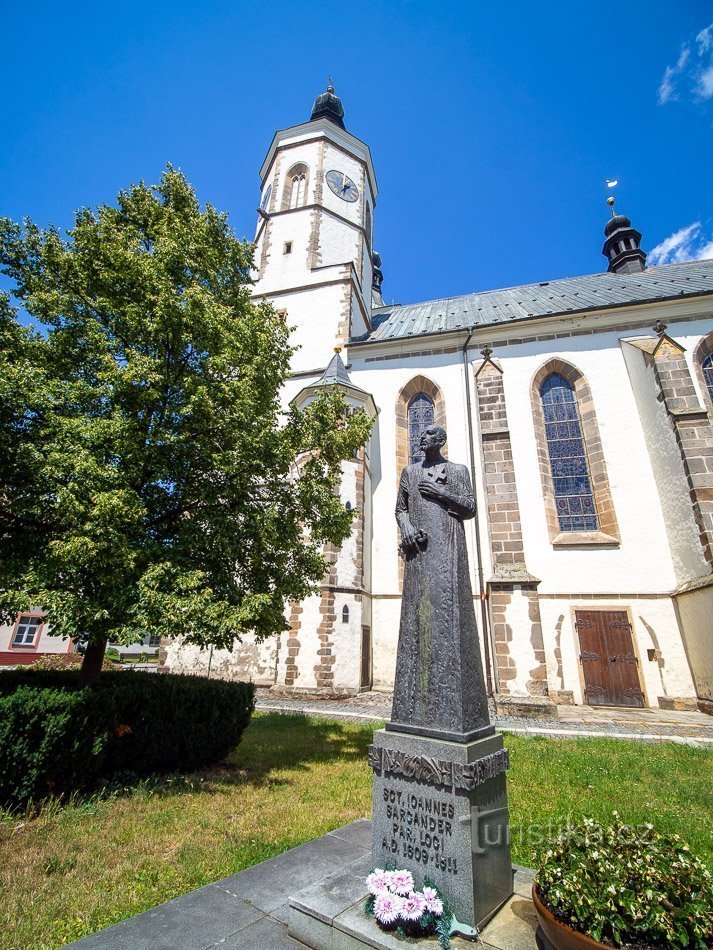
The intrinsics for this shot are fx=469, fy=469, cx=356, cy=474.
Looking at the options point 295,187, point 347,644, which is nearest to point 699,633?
point 347,644

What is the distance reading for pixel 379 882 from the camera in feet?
8.50

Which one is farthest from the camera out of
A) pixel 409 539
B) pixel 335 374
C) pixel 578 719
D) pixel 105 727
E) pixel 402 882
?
pixel 335 374

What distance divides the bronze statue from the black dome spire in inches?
1028

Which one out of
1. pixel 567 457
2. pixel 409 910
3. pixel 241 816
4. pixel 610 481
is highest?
pixel 567 457

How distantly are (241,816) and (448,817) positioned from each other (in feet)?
9.57

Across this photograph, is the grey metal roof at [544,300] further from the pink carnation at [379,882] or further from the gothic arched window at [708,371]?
the pink carnation at [379,882]

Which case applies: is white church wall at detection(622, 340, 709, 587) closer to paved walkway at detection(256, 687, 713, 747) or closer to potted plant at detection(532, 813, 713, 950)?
paved walkway at detection(256, 687, 713, 747)

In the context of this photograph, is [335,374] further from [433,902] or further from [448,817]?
[433,902]

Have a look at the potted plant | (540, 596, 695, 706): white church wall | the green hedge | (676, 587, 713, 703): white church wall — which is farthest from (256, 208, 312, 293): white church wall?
the potted plant

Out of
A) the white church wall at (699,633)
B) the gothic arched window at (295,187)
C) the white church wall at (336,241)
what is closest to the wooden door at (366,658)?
the white church wall at (699,633)

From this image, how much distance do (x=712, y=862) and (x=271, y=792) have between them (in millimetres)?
4118

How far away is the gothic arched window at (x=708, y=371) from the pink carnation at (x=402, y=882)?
608 inches

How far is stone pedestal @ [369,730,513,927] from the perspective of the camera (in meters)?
2.56

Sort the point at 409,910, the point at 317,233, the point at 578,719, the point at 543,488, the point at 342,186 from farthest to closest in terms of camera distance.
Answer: the point at 342,186 → the point at 317,233 → the point at 543,488 → the point at 578,719 → the point at 409,910
